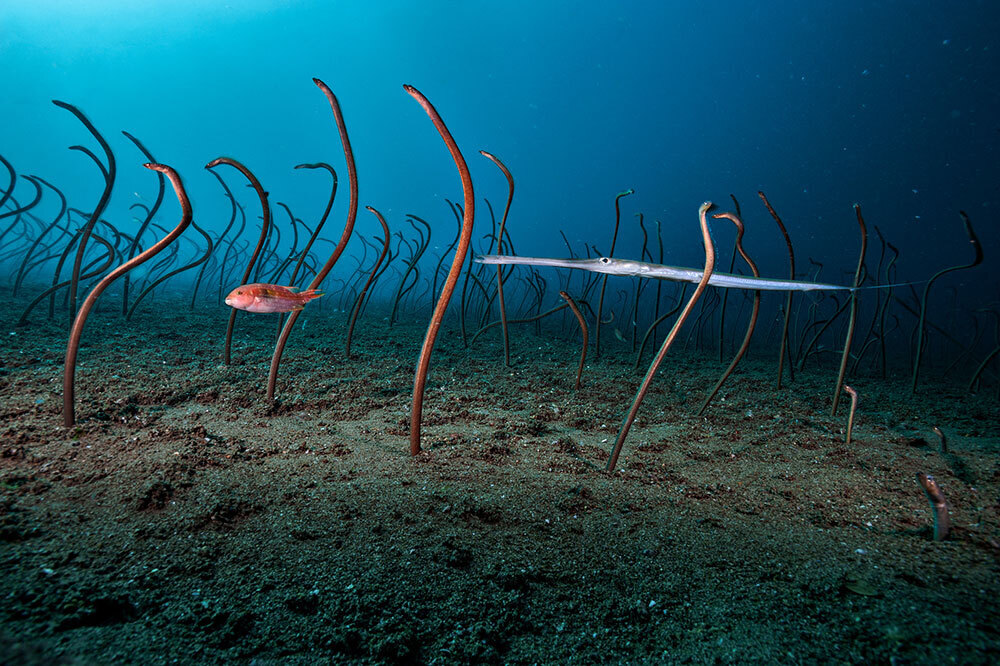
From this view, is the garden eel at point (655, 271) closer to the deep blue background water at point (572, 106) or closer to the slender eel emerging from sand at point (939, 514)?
the slender eel emerging from sand at point (939, 514)

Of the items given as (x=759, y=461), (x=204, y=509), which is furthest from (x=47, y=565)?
(x=759, y=461)

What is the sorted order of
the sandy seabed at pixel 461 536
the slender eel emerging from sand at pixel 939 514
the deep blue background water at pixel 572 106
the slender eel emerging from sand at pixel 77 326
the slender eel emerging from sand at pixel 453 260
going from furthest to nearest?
the deep blue background water at pixel 572 106
the slender eel emerging from sand at pixel 77 326
the slender eel emerging from sand at pixel 453 260
the slender eel emerging from sand at pixel 939 514
the sandy seabed at pixel 461 536

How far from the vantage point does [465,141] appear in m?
54.8

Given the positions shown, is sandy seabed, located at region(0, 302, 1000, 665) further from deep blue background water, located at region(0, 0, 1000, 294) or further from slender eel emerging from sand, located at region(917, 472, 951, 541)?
deep blue background water, located at region(0, 0, 1000, 294)

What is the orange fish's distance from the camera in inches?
59.4

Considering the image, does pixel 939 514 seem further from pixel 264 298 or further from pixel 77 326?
pixel 77 326

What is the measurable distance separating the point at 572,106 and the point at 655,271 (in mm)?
56935

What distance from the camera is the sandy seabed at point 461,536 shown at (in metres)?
0.77

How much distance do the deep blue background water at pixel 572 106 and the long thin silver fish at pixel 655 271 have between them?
80.9 feet

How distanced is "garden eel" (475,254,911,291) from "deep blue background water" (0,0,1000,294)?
24.7 m

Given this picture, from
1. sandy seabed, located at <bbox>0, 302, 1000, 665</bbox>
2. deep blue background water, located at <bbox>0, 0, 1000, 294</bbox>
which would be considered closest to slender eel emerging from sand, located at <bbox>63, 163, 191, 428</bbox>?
sandy seabed, located at <bbox>0, 302, 1000, 665</bbox>

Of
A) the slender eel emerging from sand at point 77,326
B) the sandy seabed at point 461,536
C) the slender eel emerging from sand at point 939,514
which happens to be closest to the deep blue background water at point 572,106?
the sandy seabed at point 461,536

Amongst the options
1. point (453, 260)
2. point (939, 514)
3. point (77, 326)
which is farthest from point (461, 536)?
point (77, 326)

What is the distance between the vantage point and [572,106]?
49750 millimetres
